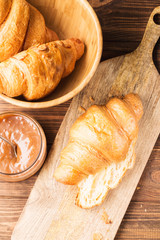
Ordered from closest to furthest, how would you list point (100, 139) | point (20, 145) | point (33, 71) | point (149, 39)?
point (33, 71)
point (100, 139)
point (20, 145)
point (149, 39)

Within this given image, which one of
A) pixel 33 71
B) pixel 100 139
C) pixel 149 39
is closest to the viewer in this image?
pixel 33 71

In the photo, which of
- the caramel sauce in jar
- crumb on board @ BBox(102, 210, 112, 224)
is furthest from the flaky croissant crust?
crumb on board @ BBox(102, 210, 112, 224)

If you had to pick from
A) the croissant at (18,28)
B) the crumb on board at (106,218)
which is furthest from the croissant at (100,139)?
the croissant at (18,28)

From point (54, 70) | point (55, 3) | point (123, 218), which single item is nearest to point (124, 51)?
point (55, 3)

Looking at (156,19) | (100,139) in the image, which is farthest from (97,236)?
(156,19)

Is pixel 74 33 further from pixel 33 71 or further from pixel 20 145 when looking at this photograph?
pixel 20 145

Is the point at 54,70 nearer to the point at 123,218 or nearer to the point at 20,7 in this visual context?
the point at 20,7

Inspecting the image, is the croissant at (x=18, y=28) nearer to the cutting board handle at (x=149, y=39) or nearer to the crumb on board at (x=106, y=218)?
the cutting board handle at (x=149, y=39)
